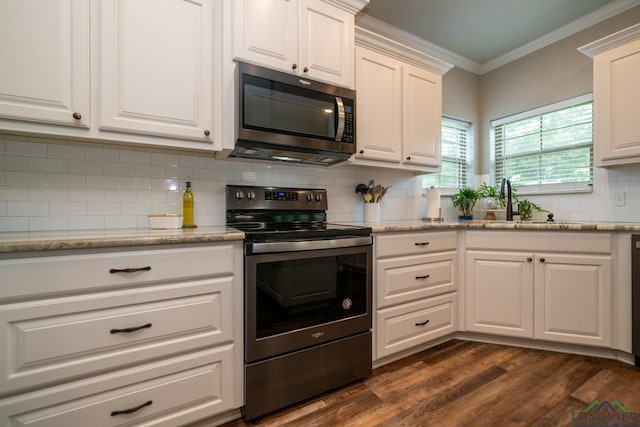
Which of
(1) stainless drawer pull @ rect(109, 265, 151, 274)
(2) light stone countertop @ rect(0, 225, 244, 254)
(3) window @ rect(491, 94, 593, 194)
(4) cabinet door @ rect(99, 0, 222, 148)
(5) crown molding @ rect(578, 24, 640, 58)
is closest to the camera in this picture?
(2) light stone countertop @ rect(0, 225, 244, 254)

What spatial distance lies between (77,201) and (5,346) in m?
0.76

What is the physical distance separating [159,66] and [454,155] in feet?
9.36

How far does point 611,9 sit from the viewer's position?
2281 millimetres

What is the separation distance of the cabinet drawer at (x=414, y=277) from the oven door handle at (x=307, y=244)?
0.77ft

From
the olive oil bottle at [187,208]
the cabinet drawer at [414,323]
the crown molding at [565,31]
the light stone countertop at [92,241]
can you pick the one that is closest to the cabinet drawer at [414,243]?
the cabinet drawer at [414,323]

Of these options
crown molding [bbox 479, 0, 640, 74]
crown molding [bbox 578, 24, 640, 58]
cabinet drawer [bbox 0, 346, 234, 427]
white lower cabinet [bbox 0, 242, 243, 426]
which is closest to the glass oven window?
white lower cabinet [bbox 0, 242, 243, 426]

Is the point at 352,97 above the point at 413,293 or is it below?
above

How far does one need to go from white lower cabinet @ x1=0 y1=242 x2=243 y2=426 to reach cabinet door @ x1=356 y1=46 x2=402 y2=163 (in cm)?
129

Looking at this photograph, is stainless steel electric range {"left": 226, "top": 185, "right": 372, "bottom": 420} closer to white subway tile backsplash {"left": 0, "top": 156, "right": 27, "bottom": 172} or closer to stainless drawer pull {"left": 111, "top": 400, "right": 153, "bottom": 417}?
stainless drawer pull {"left": 111, "top": 400, "right": 153, "bottom": 417}

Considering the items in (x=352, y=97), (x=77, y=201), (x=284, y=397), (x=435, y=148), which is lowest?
(x=284, y=397)

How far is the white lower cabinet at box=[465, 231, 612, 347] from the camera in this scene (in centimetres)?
188

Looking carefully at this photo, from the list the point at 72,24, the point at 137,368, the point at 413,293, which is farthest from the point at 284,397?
the point at 72,24

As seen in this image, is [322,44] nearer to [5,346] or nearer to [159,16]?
[159,16]

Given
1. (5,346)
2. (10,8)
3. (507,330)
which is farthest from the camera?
(507,330)
